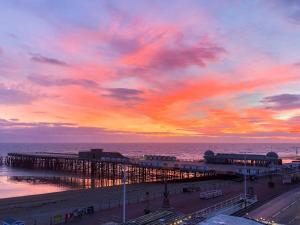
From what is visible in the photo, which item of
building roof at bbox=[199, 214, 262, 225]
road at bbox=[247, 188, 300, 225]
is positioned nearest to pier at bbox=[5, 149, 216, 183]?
road at bbox=[247, 188, 300, 225]

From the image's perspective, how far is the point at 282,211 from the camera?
119 ft

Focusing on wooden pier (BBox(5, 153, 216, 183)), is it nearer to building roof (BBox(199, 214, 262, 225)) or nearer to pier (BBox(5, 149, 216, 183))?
pier (BBox(5, 149, 216, 183))

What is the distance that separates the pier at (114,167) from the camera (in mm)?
80250

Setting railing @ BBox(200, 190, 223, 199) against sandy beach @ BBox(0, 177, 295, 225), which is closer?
sandy beach @ BBox(0, 177, 295, 225)

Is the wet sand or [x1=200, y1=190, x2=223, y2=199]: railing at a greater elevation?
[x1=200, y1=190, x2=223, y2=199]: railing

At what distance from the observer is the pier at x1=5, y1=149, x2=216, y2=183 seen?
80250 mm

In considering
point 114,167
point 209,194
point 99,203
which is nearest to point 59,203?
point 99,203

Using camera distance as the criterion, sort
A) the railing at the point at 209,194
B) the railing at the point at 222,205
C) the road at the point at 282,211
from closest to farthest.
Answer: the railing at the point at 222,205 → the road at the point at 282,211 → the railing at the point at 209,194

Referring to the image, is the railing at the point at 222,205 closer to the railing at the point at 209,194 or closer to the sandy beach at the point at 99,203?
the sandy beach at the point at 99,203

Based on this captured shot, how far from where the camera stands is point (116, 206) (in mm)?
39625

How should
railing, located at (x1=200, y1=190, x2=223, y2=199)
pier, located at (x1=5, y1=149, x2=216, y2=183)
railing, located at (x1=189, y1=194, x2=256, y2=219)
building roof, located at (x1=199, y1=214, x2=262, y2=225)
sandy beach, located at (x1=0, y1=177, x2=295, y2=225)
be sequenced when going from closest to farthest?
building roof, located at (x1=199, y1=214, x2=262, y2=225), railing, located at (x1=189, y1=194, x2=256, y2=219), sandy beach, located at (x1=0, y1=177, x2=295, y2=225), railing, located at (x1=200, y1=190, x2=223, y2=199), pier, located at (x1=5, y1=149, x2=216, y2=183)

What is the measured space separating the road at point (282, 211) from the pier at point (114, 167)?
92.1ft

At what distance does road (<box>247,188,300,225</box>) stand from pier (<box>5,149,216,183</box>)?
2806cm

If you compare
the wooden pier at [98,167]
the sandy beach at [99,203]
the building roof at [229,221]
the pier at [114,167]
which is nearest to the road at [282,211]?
the sandy beach at [99,203]
